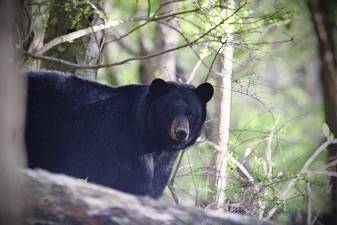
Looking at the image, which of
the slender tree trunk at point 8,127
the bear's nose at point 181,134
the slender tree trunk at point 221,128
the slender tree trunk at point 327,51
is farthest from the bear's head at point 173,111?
the slender tree trunk at point 8,127

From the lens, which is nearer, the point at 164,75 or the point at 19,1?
the point at 19,1

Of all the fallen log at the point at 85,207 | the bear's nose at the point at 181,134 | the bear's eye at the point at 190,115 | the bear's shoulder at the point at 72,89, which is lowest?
the fallen log at the point at 85,207

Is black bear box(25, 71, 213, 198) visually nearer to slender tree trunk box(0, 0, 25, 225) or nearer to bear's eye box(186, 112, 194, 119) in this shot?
bear's eye box(186, 112, 194, 119)

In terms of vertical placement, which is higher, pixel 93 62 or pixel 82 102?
pixel 93 62

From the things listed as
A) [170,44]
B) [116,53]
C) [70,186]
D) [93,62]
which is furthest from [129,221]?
[116,53]

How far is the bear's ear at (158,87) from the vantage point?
22.4 ft

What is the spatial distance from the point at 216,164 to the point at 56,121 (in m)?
2.00

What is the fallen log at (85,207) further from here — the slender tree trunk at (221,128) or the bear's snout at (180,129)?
the slender tree trunk at (221,128)

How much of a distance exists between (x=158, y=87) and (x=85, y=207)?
9.67 feet

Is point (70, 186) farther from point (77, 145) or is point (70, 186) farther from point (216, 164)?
point (216, 164)

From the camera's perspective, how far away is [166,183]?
277 inches

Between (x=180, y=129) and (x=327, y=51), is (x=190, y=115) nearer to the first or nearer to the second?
(x=180, y=129)

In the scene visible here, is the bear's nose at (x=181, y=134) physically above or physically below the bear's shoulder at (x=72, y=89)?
below

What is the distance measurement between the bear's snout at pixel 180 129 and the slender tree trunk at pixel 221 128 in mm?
607
